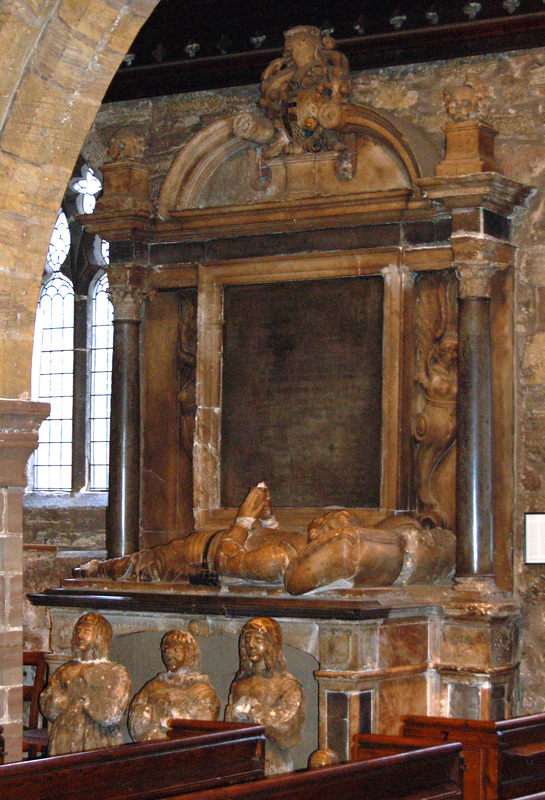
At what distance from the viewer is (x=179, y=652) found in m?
6.84

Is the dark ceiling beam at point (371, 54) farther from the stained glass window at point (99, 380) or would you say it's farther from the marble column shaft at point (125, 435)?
the stained glass window at point (99, 380)

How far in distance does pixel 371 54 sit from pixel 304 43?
0.49 meters

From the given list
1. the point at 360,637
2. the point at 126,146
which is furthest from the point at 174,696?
the point at 126,146

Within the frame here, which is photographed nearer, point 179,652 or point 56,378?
point 179,652

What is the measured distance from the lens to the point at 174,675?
688 cm

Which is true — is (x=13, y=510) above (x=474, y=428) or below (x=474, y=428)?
below

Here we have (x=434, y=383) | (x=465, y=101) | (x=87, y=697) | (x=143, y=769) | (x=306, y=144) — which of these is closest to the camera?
(x=143, y=769)

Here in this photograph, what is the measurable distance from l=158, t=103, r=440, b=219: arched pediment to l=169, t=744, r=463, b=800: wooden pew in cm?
391

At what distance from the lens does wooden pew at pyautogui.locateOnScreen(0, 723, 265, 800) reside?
15.0ft

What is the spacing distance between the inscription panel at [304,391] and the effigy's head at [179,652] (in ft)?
5.70

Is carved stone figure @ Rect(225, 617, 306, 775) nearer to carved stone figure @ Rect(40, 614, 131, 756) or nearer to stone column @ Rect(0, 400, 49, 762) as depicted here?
carved stone figure @ Rect(40, 614, 131, 756)

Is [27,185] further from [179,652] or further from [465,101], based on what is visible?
[465,101]

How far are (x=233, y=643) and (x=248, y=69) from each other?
3.66 metres

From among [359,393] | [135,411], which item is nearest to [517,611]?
[359,393]
